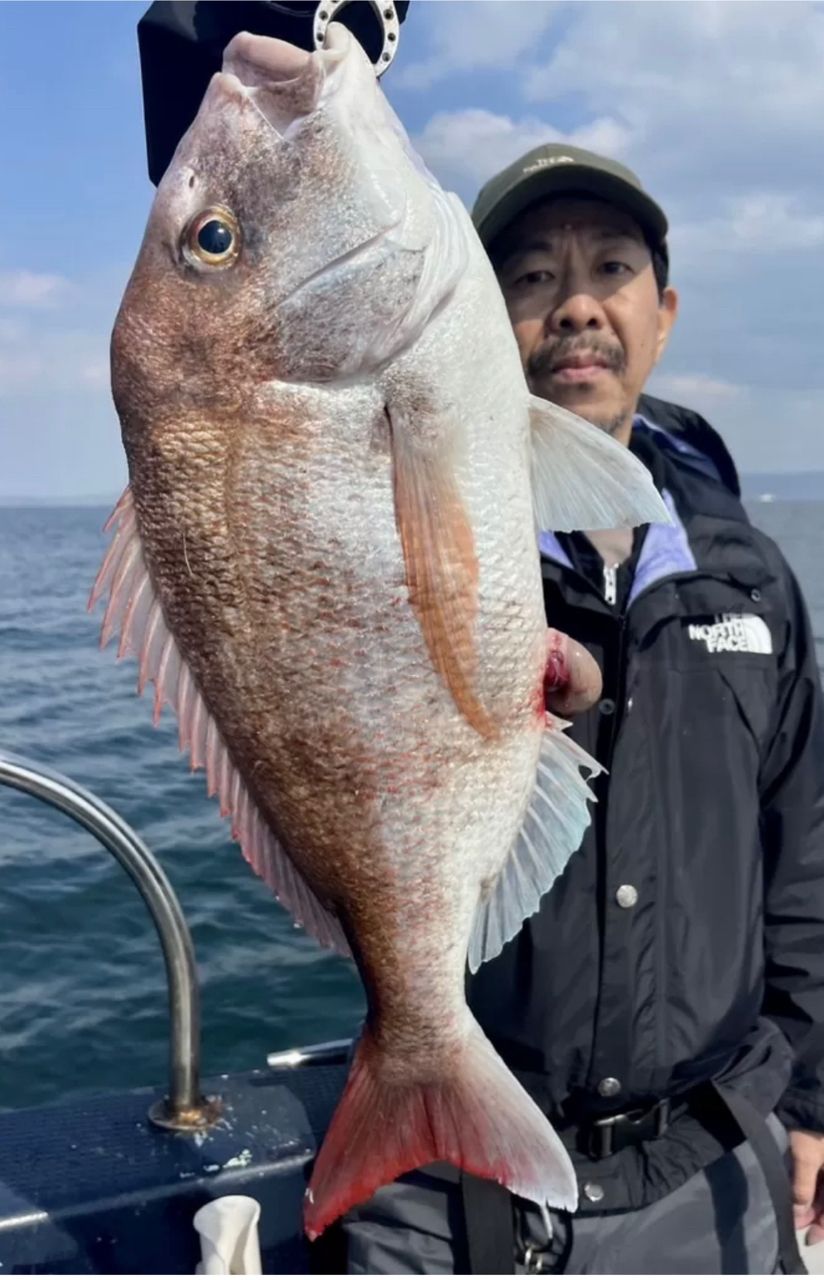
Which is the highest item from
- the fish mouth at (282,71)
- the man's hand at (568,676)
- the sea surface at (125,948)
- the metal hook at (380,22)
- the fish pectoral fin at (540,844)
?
the metal hook at (380,22)

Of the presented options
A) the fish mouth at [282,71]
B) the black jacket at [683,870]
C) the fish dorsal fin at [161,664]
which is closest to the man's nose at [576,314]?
the black jacket at [683,870]

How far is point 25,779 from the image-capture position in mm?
2330

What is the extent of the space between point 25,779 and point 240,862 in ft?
18.2

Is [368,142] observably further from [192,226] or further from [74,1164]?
[74,1164]

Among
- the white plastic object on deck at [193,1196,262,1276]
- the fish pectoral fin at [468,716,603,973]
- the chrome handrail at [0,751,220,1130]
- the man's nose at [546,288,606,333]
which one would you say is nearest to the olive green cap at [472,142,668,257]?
the man's nose at [546,288,606,333]

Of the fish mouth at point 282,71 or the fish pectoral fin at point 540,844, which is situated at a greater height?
the fish mouth at point 282,71

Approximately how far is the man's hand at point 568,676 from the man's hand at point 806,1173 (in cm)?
162

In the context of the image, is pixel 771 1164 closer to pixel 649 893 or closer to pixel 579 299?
pixel 649 893

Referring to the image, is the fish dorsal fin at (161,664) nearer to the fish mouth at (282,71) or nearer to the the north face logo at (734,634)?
the fish mouth at (282,71)

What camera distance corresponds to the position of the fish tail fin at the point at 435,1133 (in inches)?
65.9

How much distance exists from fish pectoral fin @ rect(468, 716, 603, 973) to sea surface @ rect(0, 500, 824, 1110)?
1.78 metres

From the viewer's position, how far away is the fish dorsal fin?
5.29 feet

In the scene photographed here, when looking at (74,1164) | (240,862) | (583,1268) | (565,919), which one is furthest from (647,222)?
(240,862)

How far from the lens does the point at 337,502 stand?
5.09ft
